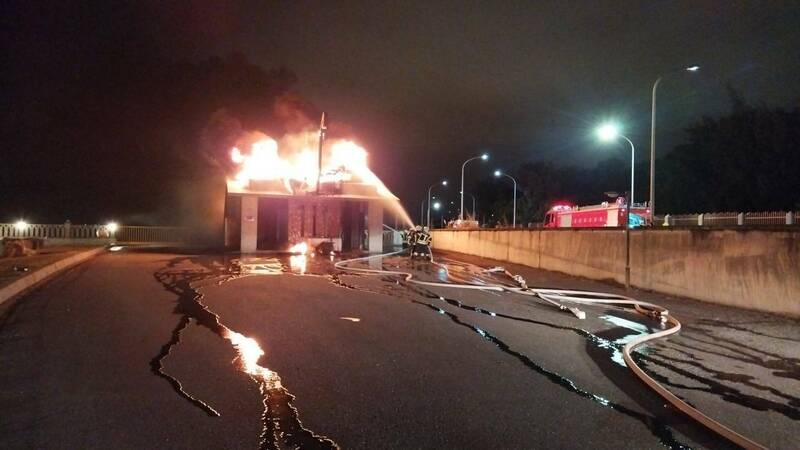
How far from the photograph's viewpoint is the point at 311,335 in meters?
8.30

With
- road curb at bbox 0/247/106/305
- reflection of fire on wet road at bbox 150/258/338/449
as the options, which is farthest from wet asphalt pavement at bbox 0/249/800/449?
road curb at bbox 0/247/106/305

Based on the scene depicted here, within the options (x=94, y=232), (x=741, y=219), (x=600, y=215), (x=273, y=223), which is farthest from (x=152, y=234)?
(x=741, y=219)

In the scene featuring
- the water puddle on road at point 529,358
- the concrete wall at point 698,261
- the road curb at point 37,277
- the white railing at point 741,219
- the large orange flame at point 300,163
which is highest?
the large orange flame at point 300,163

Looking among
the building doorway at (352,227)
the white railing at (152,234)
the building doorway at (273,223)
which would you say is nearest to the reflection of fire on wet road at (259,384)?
the building doorway at (273,223)

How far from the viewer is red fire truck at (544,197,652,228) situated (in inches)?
1182

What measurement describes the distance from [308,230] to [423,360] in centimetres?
2702

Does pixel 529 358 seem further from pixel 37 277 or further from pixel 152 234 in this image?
pixel 152 234

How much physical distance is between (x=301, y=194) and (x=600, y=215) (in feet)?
52.3

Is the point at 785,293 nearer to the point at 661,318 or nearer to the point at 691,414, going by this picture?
the point at 661,318

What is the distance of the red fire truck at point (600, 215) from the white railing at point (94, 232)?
26.8 meters

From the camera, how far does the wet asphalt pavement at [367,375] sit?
464 cm

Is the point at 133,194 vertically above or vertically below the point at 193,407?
above

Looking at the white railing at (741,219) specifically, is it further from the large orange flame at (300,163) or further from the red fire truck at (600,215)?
the large orange flame at (300,163)

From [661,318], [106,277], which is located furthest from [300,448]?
[106,277]
